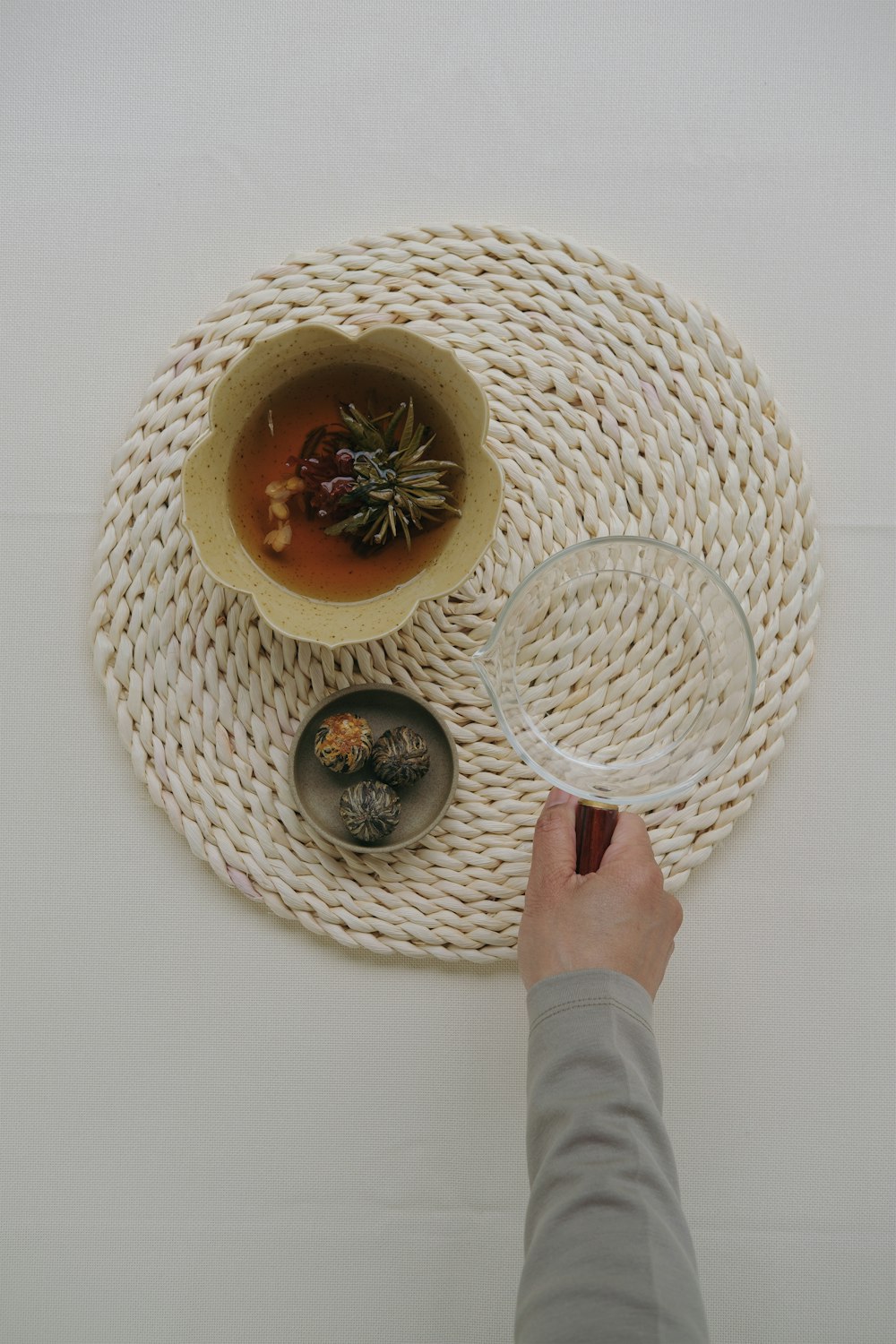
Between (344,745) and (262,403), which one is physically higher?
(262,403)

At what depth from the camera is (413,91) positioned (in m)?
0.69

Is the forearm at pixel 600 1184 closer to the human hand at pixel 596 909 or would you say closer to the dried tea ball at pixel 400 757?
the human hand at pixel 596 909

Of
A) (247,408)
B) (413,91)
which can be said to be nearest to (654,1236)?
(247,408)

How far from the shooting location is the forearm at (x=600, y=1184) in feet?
1.53

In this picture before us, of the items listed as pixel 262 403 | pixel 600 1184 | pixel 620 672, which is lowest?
pixel 600 1184

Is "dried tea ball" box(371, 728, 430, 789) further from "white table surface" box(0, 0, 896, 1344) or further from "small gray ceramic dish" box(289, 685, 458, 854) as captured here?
"white table surface" box(0, 0, 896, 1344)

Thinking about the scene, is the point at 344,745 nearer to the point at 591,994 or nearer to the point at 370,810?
the point at 370,810

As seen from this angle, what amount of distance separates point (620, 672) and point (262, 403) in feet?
0.89

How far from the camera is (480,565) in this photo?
64 centimetres

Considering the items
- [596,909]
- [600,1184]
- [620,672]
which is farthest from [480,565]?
[600,1184]

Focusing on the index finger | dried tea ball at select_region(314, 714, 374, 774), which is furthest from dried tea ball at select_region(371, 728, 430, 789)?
the index finger

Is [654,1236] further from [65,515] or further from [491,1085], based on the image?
[65,515]

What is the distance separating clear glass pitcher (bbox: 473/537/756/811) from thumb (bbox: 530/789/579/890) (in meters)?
0.02

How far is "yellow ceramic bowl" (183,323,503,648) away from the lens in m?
0.58
